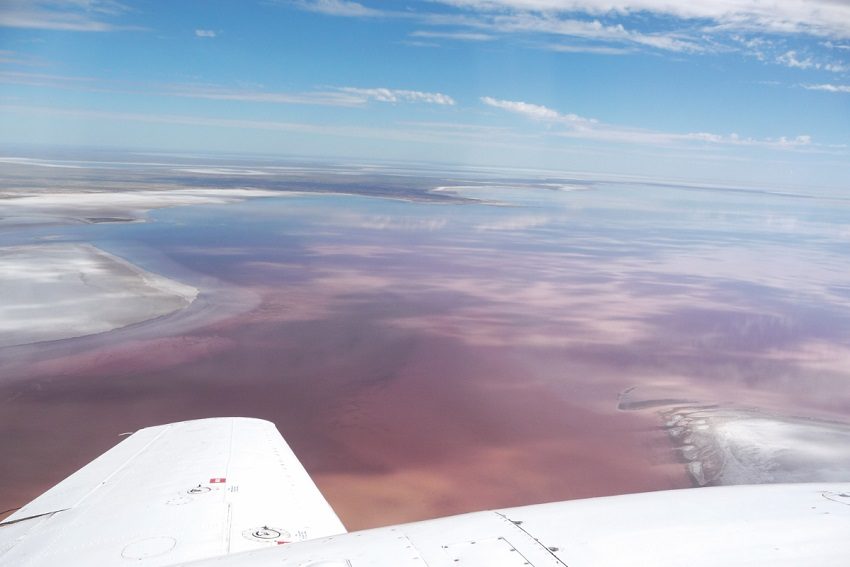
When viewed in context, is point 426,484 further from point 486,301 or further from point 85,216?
point 85,216

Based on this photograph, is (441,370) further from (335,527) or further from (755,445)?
(335,527)

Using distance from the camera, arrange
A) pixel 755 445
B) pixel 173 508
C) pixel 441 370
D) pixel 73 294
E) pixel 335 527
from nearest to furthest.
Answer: pixel 335 527 < pixel 173 508 < pixel 755 445 < pixel 441 370 < pixel 73 294

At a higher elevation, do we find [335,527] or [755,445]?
[335,527]

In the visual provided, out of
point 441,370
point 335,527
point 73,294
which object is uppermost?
point 335,527

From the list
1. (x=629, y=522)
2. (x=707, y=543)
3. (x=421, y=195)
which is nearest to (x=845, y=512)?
(x=707, y=543)

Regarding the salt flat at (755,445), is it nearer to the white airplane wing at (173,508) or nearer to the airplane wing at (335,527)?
the airplane wing at (335,527)

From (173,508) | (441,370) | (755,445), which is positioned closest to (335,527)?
(173,508)
